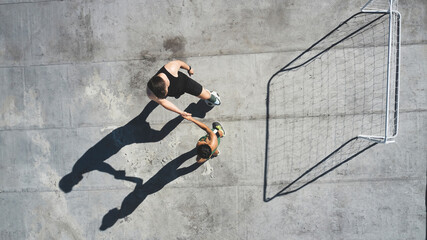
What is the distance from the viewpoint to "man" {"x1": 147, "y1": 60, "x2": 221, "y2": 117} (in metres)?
3.24

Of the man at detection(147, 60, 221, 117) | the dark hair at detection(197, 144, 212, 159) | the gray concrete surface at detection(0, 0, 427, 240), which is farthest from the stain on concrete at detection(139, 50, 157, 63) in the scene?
the dark hair at detection(197, 144, 212, 159)

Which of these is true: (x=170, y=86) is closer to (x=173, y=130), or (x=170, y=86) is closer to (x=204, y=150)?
(x=204, y=150)

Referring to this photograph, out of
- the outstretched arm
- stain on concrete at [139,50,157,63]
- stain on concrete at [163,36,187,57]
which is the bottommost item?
the outstretched arm

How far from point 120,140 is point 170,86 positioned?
1.94m

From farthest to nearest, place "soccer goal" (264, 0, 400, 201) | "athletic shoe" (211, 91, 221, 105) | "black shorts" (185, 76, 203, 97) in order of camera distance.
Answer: "soccer goal" (264, 0, 400, 201)
"athletic shoe" (211, 91, 221, 105)
"black shorts" (185, 76, 203, 97)

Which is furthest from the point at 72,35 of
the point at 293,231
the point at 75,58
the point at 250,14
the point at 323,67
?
the point at 293,231

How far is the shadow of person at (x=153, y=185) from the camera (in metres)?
4.83

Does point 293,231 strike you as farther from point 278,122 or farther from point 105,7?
point 105,7

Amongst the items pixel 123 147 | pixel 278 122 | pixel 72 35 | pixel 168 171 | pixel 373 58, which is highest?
pixel 72 35

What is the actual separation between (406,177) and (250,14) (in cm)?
425

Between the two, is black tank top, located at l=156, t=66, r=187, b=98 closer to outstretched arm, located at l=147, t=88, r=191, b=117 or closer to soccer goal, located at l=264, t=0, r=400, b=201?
outstretched arm, located at l=147, t=88, r=191, b=117

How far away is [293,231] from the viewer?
4.74m

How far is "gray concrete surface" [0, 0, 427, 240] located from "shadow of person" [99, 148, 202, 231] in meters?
0.03

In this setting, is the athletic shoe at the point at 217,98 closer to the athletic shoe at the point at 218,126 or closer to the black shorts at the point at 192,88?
the athletic shoe at the point at 218,126
